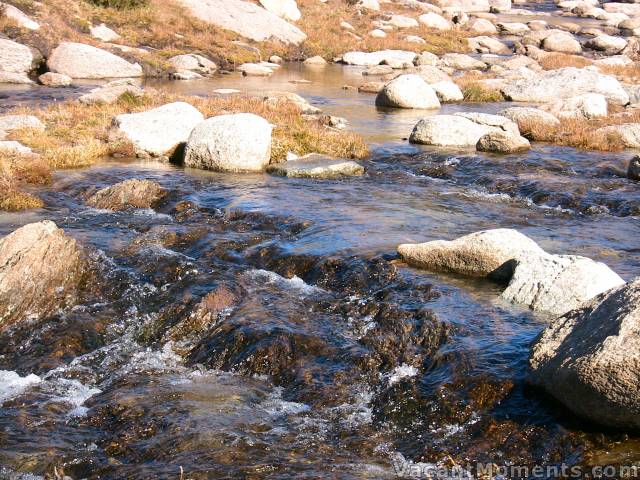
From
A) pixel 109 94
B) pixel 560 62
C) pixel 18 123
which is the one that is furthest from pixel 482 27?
pixel 18 123

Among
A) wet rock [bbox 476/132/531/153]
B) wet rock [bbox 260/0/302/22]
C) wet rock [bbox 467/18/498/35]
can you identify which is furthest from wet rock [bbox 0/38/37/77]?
wet rock [bbox 467/18/498/35]

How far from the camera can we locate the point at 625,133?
25906 millimetres

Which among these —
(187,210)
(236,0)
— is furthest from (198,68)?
(187,210)

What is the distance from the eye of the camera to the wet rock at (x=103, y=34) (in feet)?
165

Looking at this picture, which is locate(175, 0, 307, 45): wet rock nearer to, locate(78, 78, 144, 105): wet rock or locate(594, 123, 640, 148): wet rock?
locate(78, 78, 144, 105): wet rock

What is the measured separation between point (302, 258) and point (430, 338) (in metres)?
4.08

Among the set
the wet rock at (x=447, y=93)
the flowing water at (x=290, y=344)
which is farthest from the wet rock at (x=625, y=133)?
the wet rock at (x=447, y=93)

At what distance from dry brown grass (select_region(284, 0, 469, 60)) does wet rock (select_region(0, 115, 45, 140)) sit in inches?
1375

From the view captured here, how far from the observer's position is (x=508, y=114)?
29734 millimetres

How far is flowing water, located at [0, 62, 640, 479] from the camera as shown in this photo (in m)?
8.01

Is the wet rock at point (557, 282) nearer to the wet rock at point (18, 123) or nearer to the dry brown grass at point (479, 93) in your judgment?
the wet rock at point (18, 123)

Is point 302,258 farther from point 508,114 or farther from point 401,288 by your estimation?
point 508,114

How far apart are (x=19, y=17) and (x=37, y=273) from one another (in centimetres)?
3886

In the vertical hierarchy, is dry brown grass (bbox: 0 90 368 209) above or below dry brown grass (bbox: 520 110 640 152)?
below
